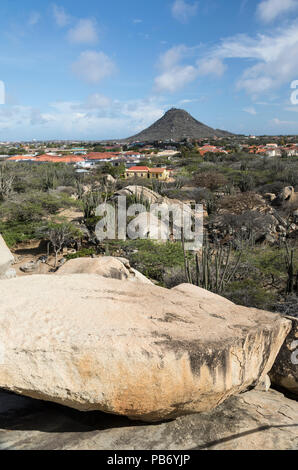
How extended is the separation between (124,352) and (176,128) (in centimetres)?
10694

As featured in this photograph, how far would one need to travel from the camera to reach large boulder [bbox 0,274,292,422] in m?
2.74

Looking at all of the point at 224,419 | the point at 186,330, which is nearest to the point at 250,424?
the point at 224,419

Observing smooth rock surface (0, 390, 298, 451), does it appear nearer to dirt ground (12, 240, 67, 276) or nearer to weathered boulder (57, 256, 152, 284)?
weathered boulder (57, 256, 152, 284)

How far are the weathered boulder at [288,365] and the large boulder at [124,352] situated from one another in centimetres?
46

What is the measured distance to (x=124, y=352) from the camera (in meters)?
2.78

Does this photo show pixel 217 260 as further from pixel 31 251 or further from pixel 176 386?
pixel 31 251

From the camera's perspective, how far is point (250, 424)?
3.03 meters

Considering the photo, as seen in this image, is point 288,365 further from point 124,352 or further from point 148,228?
point 148,228

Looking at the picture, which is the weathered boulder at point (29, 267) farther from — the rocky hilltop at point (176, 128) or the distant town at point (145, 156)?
the rocky hilltop at point (176, 128)

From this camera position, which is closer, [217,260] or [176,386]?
[176,386]

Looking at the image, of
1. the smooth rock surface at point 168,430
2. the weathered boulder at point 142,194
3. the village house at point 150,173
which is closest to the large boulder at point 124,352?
the smooth rock surface at point 168,430

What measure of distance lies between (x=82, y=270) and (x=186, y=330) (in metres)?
3.26

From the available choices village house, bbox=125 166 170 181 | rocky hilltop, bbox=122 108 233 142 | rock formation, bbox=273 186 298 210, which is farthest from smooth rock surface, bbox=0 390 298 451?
rocky hilltop, bbox=122 108 233 142

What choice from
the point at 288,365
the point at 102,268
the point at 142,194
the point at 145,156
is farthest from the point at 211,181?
the point at 145,156
